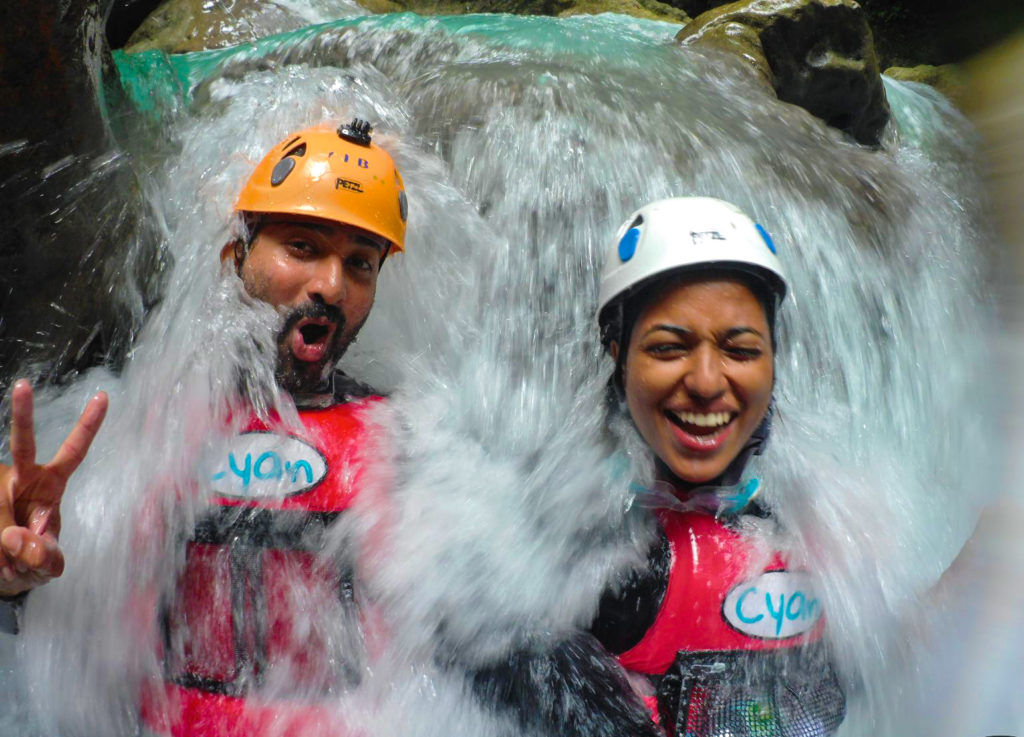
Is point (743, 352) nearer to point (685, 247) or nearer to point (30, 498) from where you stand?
point (685, 247)

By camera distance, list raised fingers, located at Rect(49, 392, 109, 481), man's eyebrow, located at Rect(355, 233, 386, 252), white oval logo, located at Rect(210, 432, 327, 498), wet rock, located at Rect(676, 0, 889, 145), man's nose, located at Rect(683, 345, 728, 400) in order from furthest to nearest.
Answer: wet rock, located at Rect(676, 0, 889, 145) < man's eyebrow, located at Rect(355, 233, 386, 252) < white oval logo, located at Rect(210, 432, 327, 498) < man's nose, located at Rect(683, 345, 728, 400) < raised fingers, located at Rect(49, 392, 109, 481)

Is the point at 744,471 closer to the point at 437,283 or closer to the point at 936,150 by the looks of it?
the point at 437,283

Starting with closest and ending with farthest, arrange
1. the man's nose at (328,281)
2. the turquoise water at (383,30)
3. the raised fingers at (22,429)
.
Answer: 1. the raised fingers at (22,429)
2. the man's nose at (328,281)
3. the turquoise water at (383,30)

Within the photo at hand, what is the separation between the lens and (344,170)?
2.58m

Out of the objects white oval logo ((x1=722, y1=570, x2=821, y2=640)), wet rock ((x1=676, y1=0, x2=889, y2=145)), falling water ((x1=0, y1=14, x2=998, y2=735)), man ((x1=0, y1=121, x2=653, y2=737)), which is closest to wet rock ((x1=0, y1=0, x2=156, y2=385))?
falling water ((x1=0, y1=14, x2=998, y2=735))

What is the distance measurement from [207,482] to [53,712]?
2.85ft

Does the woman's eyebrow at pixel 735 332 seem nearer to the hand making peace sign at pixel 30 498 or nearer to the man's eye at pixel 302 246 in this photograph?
the man's eye at pixel 302 246

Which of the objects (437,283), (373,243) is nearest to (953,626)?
(373,243)

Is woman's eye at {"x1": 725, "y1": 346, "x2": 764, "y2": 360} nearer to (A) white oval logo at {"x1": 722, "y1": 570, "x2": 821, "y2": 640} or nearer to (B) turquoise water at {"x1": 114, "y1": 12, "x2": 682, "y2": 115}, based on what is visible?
(A) white oval logo at {"x1": 722, "y1": 570, "x2": 821, "y2": 640}

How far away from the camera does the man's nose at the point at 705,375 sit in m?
2.14

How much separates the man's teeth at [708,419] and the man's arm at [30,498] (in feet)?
5.08

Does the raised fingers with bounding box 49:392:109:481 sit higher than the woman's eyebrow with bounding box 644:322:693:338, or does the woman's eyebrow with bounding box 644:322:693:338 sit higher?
the woman's eyebrow with bounding box 644:322:693:338

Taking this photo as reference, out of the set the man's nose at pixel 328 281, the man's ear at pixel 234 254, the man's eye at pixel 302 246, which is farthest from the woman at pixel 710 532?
the man's ear at pixel 234 254

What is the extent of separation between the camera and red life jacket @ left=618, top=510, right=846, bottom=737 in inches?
84.4
